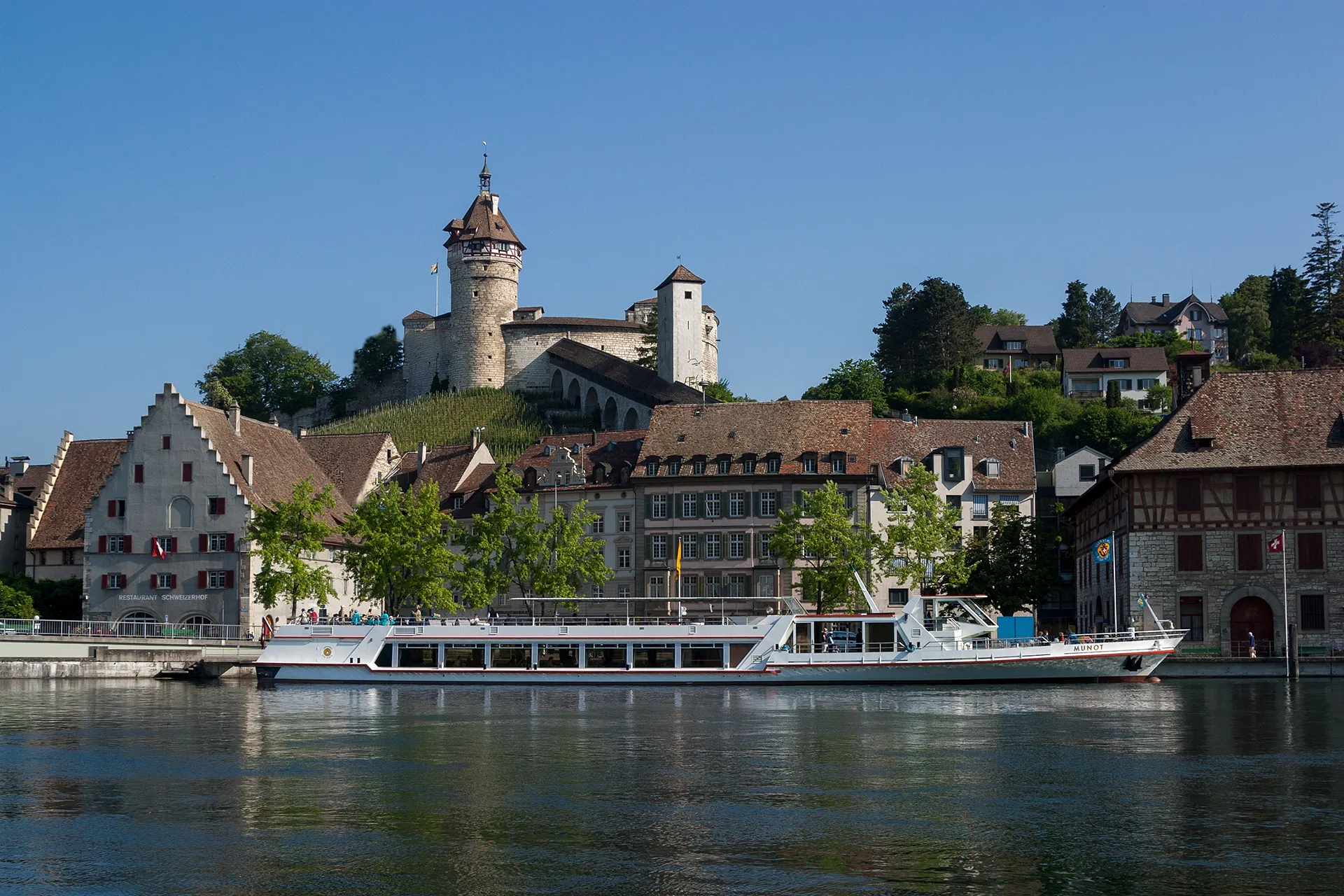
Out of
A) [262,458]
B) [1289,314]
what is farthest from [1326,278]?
[262,458]

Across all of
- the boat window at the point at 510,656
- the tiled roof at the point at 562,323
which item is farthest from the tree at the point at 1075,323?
the boat window at the point at 510,656

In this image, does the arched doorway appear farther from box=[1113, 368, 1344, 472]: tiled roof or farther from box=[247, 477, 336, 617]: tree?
box=[247, 477, 336, 617]: tree

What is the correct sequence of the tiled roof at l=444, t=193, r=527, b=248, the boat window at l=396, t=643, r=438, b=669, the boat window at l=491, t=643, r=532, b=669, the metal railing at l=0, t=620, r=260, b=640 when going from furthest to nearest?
the tiled roof at l=444, t=193, r=527, b=248 < the metal railing at l=0, t=620, r=260, b=640 < the boat window at l=396, t=643, r=438, b=669 < the boat window at l=491, t=643, r=532, b=669

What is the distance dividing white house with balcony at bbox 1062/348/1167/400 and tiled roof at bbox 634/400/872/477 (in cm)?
5321

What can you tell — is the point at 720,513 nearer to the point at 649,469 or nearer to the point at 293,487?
the point at 649,469

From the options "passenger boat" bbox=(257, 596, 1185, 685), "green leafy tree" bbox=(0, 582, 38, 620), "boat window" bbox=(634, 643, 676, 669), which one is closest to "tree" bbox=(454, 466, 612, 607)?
"passenger boat" bbox=(257, 596, 1185, 685)

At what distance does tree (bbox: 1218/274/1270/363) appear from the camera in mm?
149750

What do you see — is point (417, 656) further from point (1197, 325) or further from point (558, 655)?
point (1197, 325)

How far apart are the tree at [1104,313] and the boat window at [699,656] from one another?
117441 mm

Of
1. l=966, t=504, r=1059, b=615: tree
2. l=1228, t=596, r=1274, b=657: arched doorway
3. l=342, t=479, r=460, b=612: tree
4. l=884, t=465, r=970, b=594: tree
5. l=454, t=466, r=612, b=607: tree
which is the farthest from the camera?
l=966, t=504, r=1059, b=615: tree

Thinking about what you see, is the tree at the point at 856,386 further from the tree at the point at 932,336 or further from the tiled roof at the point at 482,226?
the tiled roof at the point at 482,226

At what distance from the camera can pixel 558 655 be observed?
63.4 metres

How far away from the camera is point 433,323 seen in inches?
6216

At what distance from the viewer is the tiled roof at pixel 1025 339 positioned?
145 m
